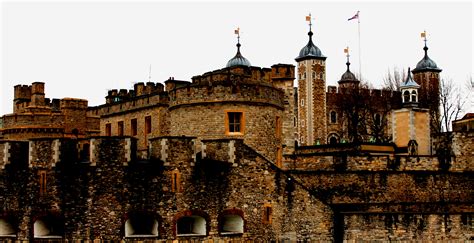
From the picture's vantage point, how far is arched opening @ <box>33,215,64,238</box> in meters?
29.1

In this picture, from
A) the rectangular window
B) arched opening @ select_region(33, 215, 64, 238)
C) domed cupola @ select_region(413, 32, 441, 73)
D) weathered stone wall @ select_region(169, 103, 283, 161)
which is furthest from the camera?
domed cupola @ select_region(413, 32, 441, 73)

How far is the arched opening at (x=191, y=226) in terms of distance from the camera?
29.4 meters

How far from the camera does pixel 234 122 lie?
33188mm

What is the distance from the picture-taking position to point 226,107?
33.2 metres

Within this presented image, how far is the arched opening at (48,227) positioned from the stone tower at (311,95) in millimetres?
52041

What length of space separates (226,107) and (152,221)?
614 centimetres

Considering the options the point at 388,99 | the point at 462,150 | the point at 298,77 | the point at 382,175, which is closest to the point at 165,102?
the point at 382,175

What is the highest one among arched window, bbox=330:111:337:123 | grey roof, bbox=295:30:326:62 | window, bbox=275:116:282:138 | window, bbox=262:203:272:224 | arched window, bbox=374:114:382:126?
grey roof, bbox=295:30:326:62

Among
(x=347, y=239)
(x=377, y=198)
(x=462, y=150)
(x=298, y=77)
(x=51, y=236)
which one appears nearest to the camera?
(x=51, y=236)

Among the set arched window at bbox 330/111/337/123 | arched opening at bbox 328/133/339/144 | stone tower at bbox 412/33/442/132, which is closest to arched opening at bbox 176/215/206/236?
stone tower at bbox 412/33/442/132

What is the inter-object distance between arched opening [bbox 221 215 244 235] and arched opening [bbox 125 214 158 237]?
253 cm

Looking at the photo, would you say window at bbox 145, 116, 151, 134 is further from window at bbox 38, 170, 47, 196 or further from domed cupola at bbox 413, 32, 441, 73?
domed cupola at bbox 413, 32, 441, 73

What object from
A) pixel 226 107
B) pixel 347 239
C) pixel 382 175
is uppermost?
pixel 226 107

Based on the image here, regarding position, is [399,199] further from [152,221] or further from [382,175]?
[152,221]
